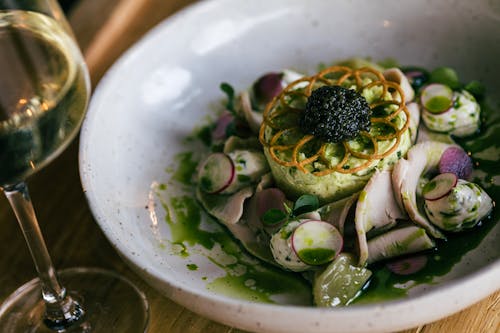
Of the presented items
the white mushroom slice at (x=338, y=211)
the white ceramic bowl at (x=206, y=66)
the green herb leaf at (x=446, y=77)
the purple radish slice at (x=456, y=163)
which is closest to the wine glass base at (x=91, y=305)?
the white ceramic bowl at (x=206, y=66)

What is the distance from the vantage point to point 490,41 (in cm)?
252

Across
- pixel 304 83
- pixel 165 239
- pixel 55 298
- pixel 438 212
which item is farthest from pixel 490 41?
pixel 55 298

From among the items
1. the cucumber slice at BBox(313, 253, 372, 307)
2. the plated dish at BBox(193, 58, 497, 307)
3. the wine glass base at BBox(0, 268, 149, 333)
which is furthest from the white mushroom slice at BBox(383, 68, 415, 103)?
the wine glass base at BBox(0, 268, 149, 333)

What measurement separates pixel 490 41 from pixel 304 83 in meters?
0.71

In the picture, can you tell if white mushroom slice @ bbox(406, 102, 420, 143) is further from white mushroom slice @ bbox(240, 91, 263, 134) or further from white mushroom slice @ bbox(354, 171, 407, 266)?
white mushroom slice @ bbox(240, 91, 263, 134)

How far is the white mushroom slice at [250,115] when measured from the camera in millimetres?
2377

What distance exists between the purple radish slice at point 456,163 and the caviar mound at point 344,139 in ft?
0.55

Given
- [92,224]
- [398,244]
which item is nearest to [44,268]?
[92,224]

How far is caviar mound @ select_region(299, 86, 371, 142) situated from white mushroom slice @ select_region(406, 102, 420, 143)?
0.85 ft

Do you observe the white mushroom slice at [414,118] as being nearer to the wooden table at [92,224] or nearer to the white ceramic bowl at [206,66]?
the white ceramic bowl at [206,66]

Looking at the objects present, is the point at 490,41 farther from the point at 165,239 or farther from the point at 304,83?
the point at 165,239

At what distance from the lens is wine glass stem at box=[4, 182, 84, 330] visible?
175cm

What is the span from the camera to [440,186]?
6.59 feet

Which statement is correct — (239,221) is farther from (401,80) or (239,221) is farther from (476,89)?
(476,89)
